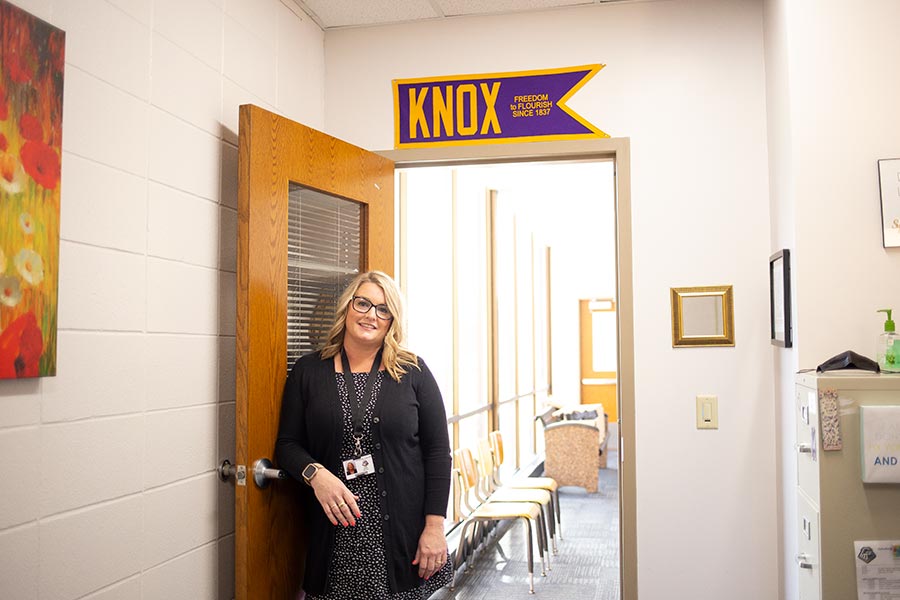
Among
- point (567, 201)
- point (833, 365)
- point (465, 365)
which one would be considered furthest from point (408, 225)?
point (567, 201)

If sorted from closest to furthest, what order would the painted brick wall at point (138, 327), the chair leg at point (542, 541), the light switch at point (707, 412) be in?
the painted brick wall at point (138, 327)
the light switch at point (707, 412)
the chair leg at point (542, 541)

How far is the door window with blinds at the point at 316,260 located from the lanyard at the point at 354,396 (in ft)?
0.70

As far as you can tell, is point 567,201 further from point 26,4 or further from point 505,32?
point 26,4

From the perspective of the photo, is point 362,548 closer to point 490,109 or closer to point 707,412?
point 707,412

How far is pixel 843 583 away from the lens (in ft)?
6.26

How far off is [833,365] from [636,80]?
49.8 inches

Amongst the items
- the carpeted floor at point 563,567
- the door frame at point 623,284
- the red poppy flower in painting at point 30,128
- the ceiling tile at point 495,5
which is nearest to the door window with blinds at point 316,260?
the door frame at point 623,284

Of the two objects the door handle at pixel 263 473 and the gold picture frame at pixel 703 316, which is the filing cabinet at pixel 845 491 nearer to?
the gold picture frame at pixel 703 316

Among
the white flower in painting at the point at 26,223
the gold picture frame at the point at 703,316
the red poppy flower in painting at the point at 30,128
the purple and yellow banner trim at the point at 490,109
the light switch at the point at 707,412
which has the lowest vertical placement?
the light switch at the point at 707,412

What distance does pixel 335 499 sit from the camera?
2203mm

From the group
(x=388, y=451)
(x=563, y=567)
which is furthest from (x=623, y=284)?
(x=563, y=567)

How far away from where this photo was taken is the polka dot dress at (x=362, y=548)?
2.26m

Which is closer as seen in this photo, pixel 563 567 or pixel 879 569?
pixel 879 569

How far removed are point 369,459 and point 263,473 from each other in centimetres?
30
